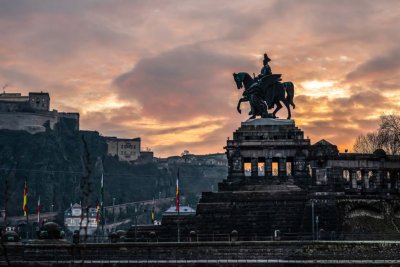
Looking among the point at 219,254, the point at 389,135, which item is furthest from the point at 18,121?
the point at 219,254

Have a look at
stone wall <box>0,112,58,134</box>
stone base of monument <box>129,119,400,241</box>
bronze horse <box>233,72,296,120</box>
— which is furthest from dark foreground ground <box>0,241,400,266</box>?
stone wall <box>0,112,58,134</box>

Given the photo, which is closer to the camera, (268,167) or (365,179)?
(365,179)

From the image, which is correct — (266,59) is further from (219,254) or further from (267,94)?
(219,254)

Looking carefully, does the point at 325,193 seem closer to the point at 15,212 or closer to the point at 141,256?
the point at 141,256

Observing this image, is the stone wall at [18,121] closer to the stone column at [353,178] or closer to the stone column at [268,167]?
the stone column at [268,167]

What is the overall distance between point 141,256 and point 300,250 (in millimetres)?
10938

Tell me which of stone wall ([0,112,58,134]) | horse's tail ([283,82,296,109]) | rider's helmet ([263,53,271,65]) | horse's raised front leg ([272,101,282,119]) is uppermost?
stone wall ([0,112,58,134])

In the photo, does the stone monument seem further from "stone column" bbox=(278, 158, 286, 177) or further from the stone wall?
the stone wall

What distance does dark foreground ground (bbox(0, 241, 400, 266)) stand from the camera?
1897 inches

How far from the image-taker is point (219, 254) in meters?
49.5

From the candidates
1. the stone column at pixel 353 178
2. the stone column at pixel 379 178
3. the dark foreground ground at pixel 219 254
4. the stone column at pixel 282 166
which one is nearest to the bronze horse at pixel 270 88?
the stone column at pixel 282 166

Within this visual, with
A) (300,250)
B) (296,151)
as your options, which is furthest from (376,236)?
(296,151)

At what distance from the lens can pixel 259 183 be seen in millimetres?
70375

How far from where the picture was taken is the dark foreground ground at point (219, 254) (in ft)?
158
